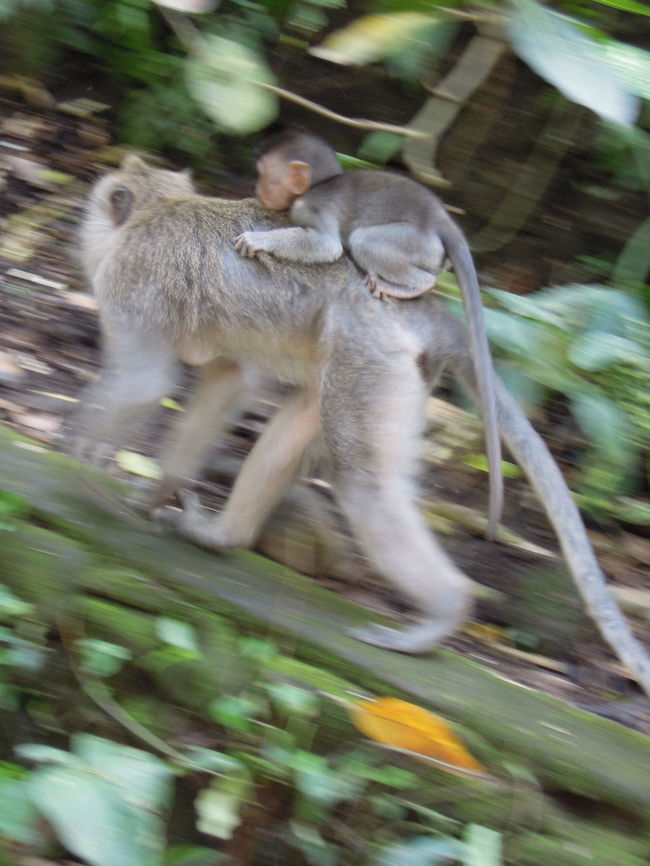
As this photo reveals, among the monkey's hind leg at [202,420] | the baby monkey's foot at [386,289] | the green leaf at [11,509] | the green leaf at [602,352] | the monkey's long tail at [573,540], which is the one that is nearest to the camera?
the green leaf at [11,509]

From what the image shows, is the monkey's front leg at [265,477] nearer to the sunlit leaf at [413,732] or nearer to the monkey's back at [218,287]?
the monkey's back at [218,287]

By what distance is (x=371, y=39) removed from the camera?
15.4 ft

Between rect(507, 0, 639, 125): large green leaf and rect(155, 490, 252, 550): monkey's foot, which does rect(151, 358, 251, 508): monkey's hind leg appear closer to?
rect(155, 490, 252, 550): monkey's foot

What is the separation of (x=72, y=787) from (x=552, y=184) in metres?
5.68

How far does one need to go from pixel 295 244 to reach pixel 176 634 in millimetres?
1619

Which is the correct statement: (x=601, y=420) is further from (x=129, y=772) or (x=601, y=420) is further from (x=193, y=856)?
(x=129, y=772)

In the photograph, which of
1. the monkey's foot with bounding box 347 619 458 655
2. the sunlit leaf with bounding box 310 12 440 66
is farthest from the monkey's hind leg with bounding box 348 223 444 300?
the monkey's foot with bounding box 347 619 458 655

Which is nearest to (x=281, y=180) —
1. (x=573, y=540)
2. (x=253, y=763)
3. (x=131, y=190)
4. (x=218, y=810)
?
(x=131, y=190)

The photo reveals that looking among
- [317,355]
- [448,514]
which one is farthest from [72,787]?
[448,514]

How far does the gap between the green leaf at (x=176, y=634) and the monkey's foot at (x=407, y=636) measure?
0.64 meters

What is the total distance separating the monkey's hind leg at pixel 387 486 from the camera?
3.96 meters

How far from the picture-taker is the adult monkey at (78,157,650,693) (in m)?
3.97

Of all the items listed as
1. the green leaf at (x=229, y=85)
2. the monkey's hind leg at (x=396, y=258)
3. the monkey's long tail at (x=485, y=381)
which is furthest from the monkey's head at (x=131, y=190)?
the monkey's long tail at (x=485, y=381)

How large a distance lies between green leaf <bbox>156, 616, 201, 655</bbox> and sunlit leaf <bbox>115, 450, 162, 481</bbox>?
4.86ft
